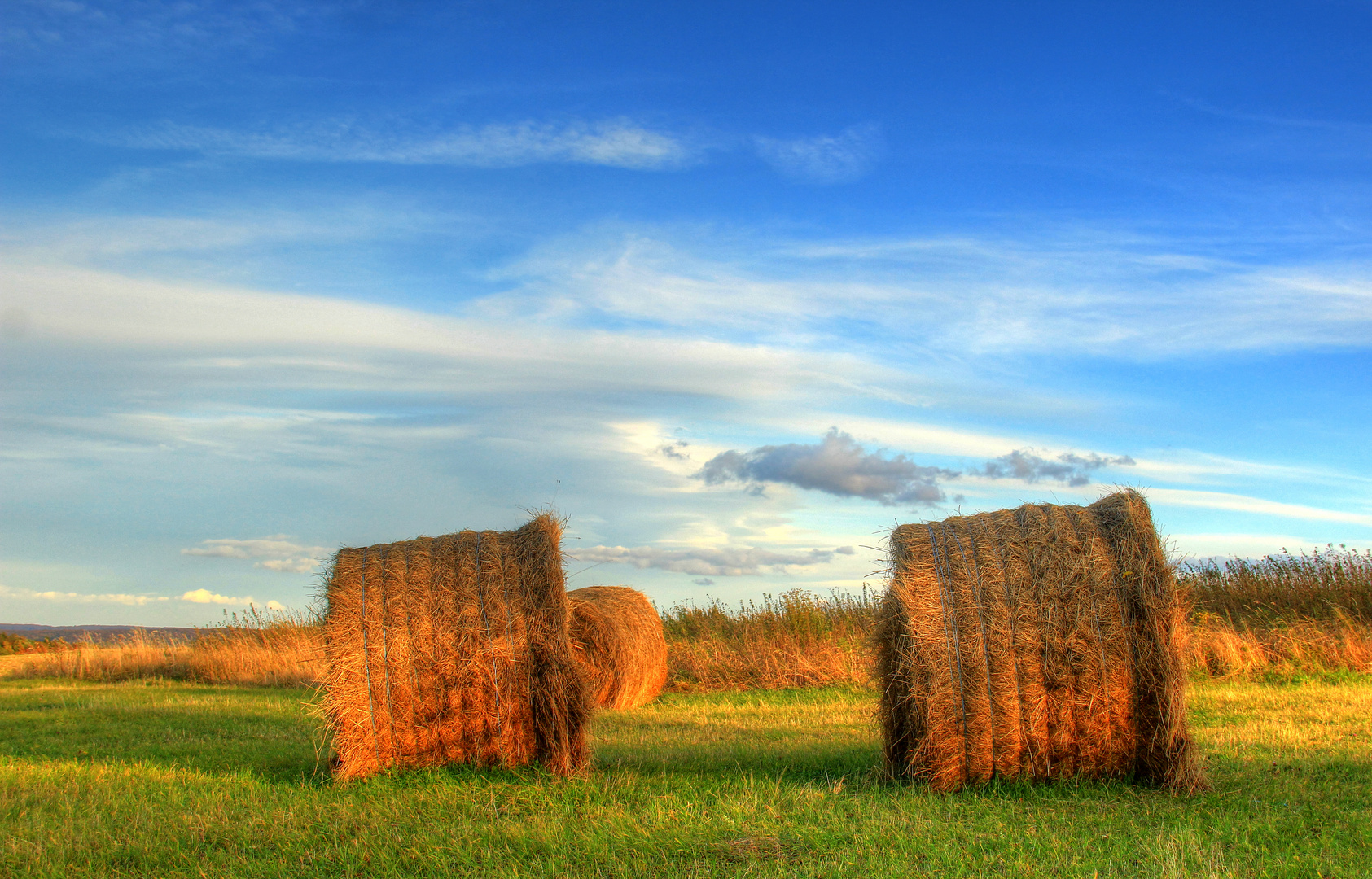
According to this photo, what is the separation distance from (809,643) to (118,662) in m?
12.6

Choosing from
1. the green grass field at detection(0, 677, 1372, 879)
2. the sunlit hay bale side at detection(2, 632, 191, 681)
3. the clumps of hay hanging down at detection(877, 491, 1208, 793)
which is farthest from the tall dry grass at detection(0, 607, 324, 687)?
the clumps of hay hanging down at detection(877, 491, 1208, 793)

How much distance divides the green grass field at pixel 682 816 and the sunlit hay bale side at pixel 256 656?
651 cm

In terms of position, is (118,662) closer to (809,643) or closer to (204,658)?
(204,658)

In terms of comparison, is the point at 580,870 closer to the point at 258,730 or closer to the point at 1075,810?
the point at 1075,810

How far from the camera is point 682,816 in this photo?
5273 millimetres

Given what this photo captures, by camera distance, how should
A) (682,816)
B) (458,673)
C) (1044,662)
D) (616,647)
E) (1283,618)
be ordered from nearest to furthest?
(682,816) → (1044,662) → (458,673) → (616,647) → (1283,618)

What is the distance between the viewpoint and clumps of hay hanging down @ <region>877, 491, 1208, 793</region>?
6.21m

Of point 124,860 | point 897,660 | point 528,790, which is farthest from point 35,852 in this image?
point 897,660

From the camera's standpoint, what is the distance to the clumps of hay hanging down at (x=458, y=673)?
23.0 ft

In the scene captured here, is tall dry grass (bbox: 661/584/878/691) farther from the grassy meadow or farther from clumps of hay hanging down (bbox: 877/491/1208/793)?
clumps of hay hanging down (bbox: 877/491/1208/793)

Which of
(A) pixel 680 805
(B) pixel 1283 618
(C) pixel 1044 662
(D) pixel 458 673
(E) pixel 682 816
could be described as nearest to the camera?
(E) pixel 682 816

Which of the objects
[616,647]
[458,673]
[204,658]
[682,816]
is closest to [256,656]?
[204,658]

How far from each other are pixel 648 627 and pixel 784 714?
2471mm

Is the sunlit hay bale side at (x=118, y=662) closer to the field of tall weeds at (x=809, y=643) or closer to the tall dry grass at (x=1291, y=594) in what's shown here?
the field of tall weeds at (x=809, y=643)
